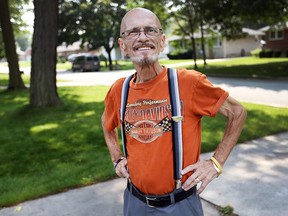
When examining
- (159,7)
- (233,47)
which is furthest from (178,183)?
(233,47)

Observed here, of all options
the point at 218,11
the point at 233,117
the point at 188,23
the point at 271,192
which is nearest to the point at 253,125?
the point at 271,192

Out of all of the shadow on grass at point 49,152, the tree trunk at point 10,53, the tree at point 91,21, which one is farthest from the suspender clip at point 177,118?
the tree at point 91,21

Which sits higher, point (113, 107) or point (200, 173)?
point (113, 107)

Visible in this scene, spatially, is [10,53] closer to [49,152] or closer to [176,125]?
[49,152]

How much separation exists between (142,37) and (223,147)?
0.76 m

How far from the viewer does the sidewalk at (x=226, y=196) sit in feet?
13.3

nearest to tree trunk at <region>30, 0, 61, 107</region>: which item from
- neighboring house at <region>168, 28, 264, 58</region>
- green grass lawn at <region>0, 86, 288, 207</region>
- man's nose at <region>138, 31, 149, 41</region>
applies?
green grass lawn at <region>0, 86, 288, 207</region>

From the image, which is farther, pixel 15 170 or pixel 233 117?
pixel 15 170

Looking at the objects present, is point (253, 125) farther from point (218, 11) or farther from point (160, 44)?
point (218, 11)

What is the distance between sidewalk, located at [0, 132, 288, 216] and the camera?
4062 millimetres

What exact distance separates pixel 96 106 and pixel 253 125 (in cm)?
529

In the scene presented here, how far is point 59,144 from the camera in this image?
7238mm

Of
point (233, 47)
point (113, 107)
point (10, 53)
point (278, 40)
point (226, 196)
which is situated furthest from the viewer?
point (233, 47)

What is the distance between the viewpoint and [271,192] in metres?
4.35
